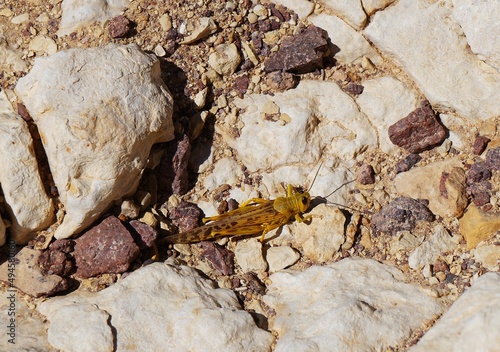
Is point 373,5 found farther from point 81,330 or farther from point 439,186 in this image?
point 81,330

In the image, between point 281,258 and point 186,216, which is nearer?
point 281,258

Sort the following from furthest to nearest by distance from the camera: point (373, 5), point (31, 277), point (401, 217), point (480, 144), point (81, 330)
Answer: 1. point (373, 5)
2. point (480, 144)
3. point (401, 217)
4. point (31, 277)
5. point (81, 330)

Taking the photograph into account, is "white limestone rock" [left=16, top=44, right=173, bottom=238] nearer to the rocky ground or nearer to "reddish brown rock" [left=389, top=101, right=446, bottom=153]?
the rocky ground

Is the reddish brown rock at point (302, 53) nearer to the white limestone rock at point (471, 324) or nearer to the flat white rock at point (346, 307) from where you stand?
the flat white rock at point (346, 307)

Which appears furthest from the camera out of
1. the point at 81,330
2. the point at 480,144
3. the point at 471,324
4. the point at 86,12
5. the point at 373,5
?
the point at 86,12

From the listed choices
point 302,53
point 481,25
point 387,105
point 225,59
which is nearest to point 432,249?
point 387,105

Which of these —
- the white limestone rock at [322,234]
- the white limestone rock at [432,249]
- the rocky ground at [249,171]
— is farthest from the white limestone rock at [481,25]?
the white limestone rock at [322,234]
